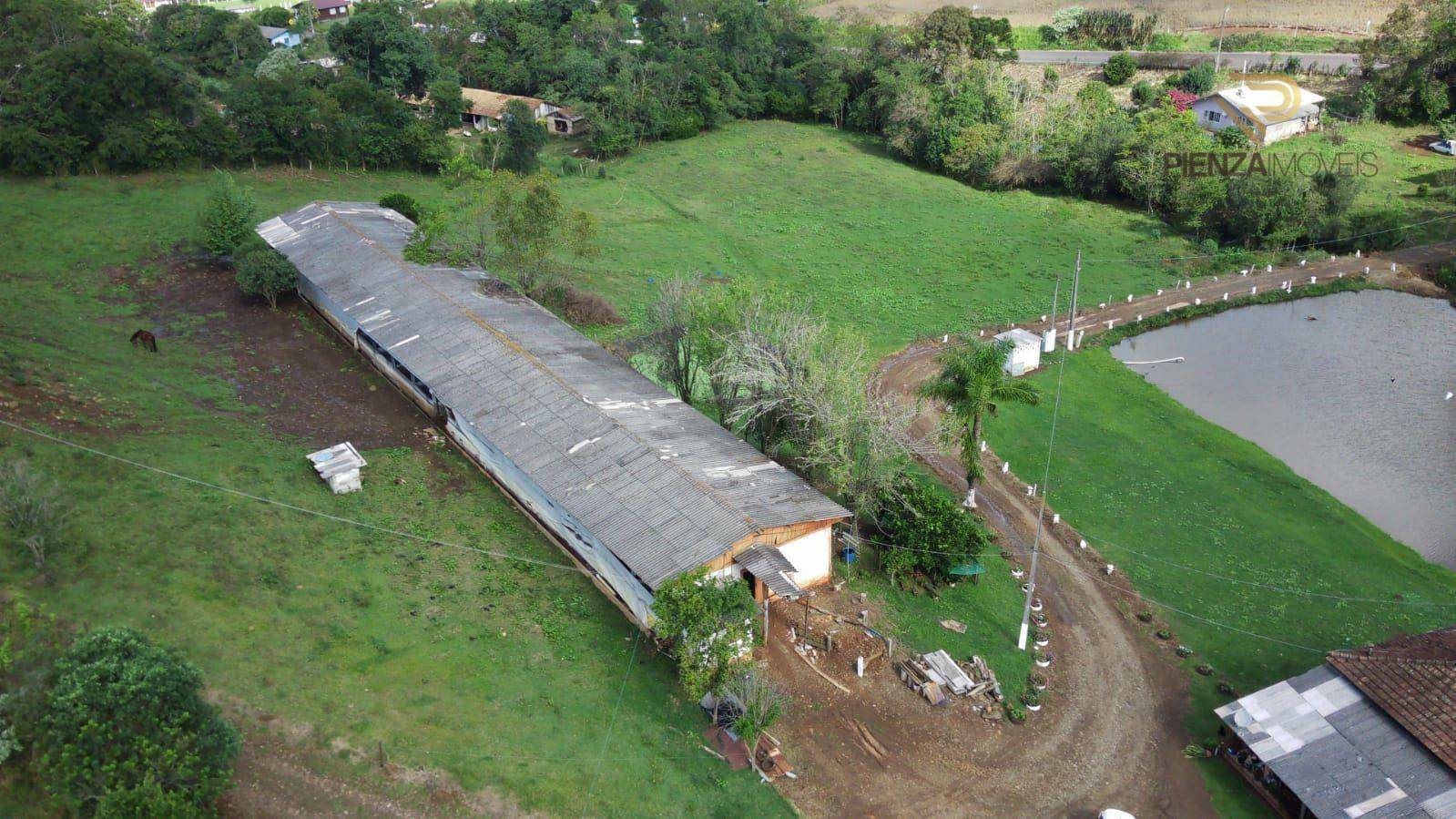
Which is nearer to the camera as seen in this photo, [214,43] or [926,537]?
[926,537]

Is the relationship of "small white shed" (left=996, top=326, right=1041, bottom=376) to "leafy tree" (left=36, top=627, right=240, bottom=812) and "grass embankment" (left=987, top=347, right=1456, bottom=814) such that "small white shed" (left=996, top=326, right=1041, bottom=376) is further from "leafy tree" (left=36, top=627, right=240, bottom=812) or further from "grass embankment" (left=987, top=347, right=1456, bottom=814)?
"leafy tree" (left=36, top=627, right=240, bottom=812)

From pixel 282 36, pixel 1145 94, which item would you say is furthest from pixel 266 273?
pixel 282 36

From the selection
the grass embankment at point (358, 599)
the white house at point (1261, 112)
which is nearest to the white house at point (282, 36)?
the grass embankment at point (358, 599)

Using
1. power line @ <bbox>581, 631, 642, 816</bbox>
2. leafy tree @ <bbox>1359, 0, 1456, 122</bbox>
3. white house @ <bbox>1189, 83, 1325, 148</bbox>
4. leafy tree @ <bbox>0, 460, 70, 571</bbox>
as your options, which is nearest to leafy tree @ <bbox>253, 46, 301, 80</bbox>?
leafy tree @ <bbox>0, 460, 70, 571</bbox>

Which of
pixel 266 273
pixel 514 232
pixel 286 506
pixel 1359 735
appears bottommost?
pixel 1359 735

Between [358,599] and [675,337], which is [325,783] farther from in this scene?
[675,337]
